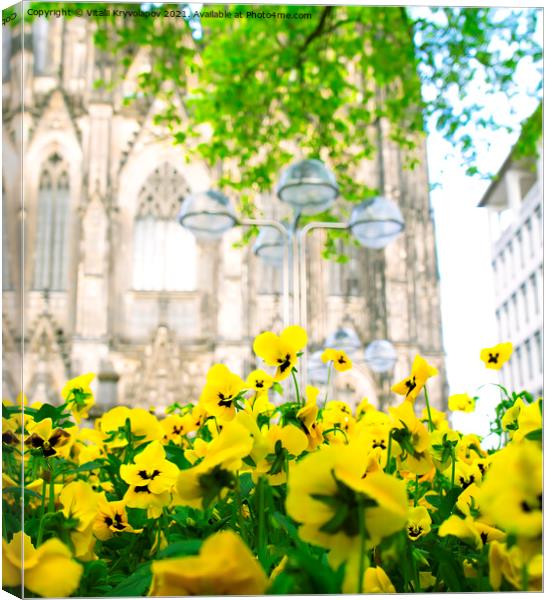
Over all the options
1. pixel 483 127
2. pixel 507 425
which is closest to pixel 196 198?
pixel 483 127

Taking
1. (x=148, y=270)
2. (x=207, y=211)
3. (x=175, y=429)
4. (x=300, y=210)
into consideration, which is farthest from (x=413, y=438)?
(x=148, y=270)

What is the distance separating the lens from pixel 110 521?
0.85 meters

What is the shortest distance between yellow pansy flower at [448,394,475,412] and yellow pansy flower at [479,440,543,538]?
1.36 m

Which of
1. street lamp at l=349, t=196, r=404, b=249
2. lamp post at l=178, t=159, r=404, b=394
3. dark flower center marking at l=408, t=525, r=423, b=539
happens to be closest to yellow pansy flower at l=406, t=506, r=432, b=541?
dark flower center marking at l=408, t=525, r=423, b=539

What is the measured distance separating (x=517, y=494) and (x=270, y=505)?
0.37 meters

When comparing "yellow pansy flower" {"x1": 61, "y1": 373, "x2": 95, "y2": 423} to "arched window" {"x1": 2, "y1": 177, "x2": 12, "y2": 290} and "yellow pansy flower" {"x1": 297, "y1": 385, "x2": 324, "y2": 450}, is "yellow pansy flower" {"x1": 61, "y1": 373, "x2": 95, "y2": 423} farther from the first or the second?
"yellow pansy flower" {"x1": 297, "y1": 385, "x2": 324, "y2": 450}

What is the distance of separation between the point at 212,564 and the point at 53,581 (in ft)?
0.59

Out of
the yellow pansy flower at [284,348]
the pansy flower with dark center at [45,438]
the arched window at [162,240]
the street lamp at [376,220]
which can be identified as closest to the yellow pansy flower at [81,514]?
the pansy flower with dark center at [45,438]

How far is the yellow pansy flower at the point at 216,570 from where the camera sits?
1.22ft

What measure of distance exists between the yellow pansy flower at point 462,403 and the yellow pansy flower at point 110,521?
41.8 inches

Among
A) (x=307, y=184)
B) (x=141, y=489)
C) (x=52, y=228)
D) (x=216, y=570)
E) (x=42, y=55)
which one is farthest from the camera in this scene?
(x=42, y=55)

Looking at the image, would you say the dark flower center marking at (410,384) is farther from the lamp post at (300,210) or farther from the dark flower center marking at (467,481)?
the lamp post at (300,210)

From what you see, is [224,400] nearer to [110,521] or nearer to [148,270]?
[110,521]

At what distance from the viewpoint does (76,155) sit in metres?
19.2
